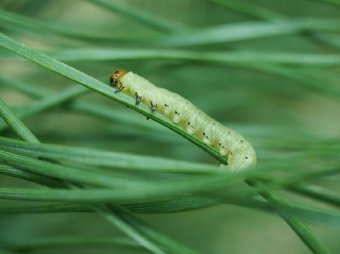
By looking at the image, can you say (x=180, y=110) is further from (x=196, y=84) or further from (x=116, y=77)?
(x=196, y=84)

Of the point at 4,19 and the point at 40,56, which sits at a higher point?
the point at 4,19

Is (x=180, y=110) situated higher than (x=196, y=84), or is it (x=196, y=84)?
(x=196, y=84)

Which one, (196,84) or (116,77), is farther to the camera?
(196,84)

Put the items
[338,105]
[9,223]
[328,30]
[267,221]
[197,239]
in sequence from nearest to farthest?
[328,30] < [9,223] < [197,239] < [267,221] < [338,105]

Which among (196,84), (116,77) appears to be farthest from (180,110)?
(196,84)

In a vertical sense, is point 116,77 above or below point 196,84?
below

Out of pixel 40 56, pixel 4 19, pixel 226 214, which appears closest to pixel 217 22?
pixel 226 214

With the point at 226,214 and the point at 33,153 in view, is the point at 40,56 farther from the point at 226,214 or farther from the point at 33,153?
the point at 226,214

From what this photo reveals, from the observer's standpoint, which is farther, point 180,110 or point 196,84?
point 196,84
